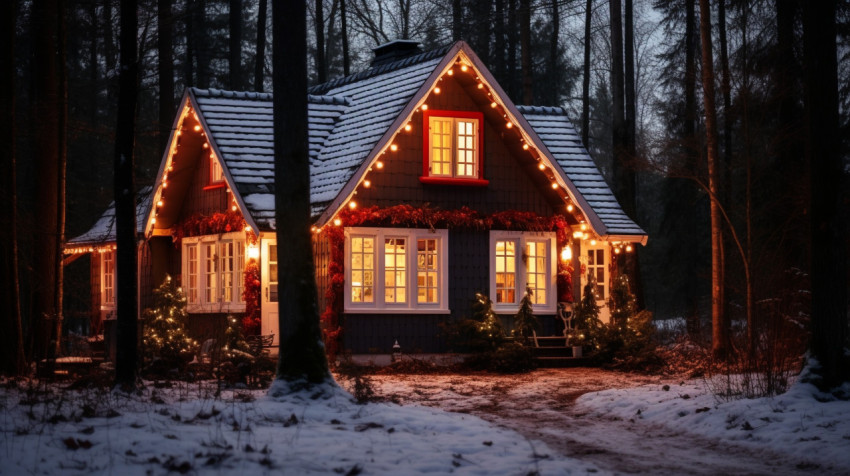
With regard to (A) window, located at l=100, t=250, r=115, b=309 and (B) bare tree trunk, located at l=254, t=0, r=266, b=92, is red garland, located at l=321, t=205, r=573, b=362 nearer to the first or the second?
(A) window, located at l=100, t=250, r=115, b=309

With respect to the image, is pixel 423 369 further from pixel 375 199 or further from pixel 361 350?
pixel 375 199

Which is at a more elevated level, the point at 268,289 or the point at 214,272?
the point at 214,272

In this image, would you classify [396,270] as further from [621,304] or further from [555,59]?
[555,59]

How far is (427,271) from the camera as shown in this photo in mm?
21344

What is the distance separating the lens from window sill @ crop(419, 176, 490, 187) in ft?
69.8

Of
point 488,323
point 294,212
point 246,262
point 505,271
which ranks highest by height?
point 294,212

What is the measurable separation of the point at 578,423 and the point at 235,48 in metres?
25.3

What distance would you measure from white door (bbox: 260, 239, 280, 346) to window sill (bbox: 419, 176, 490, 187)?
3.38 metres

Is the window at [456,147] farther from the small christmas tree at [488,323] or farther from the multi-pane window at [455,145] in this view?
the small christmas tree at [488,323]

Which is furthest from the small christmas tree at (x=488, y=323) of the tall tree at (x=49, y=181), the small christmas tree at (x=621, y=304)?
the tall tree at (x=49, y=181)

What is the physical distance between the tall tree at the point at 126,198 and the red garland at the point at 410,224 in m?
7.46

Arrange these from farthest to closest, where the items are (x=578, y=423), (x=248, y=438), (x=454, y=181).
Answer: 1. (x=454, y=181)
2. (x=578, y=423)
3. (x=248, y=438)

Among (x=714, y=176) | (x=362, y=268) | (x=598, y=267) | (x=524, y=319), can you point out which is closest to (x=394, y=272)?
(x=362, y=268)

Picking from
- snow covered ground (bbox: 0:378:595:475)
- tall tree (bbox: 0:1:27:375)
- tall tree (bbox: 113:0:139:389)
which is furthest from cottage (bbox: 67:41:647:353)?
snow covered ground (bbox: 0:378:595:475)
